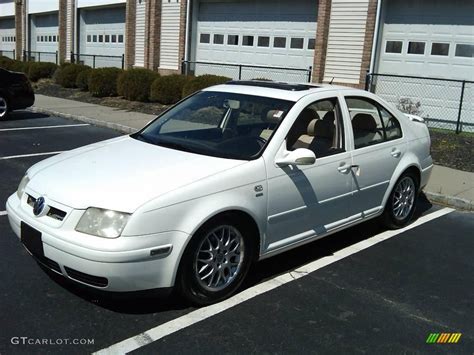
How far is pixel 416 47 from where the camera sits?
13789 mm

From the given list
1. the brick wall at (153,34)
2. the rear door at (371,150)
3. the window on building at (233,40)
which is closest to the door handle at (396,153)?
the rear door at (371,150)

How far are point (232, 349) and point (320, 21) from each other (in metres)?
13.3

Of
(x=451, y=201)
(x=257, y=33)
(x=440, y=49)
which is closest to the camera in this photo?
(x=451, y=201)

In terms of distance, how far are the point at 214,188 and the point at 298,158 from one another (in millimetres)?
774

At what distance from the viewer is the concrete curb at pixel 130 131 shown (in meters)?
7.02

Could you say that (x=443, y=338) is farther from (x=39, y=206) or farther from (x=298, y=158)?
(x=39, y=206)

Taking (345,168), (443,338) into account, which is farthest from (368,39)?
(443,338)

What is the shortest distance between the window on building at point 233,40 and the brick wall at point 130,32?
5683 mm

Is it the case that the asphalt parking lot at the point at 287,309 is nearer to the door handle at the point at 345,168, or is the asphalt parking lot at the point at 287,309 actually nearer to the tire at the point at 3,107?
the door handle at the point at 345,168

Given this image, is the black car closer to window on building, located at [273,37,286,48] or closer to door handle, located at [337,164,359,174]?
window on building, located at [273,37,286,48]

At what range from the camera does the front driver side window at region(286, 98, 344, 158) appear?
449cm

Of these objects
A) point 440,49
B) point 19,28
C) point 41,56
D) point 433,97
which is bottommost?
point 433,97

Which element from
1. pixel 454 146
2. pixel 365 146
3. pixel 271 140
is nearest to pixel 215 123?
pixel 271 140

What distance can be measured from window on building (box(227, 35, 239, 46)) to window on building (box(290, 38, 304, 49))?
2368 millimetres
